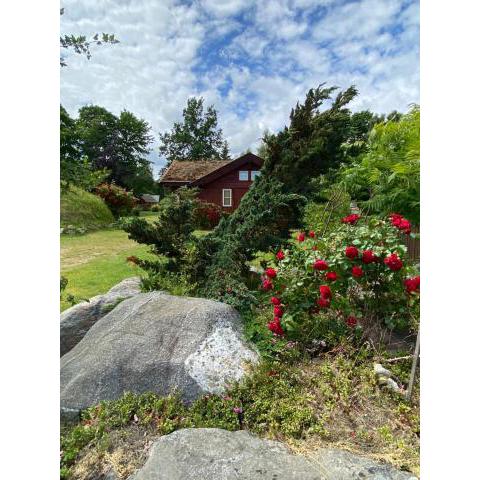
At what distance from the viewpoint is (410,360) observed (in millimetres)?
2295

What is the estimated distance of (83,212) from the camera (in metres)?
12.4

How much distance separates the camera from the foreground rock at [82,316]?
3.03 meters

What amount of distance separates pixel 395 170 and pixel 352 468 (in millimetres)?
2847

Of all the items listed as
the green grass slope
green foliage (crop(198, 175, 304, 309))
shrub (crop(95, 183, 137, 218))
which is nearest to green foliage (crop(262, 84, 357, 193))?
green foliage (crop(198, 175, 304, 309))

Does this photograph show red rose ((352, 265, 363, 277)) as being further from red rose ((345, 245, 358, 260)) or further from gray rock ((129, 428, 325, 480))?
gray rock ((129, 428, 325, 480))

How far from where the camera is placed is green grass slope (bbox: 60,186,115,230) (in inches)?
457

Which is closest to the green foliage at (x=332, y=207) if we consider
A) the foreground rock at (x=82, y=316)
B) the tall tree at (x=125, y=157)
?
the foreground rock at (x=82, y=316)

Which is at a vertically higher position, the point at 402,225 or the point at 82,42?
the point at 82,42

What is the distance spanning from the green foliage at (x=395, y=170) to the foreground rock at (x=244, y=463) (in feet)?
8.37

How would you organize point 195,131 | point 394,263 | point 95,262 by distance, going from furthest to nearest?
point 95,262
point 195,131
point 394,263

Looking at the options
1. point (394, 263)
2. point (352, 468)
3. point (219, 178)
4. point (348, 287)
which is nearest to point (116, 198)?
point (219, 178)

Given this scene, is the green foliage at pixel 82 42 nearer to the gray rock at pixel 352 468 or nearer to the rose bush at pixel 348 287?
the rose bush at pixel 348 287

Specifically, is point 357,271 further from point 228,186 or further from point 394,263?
point 228,186
